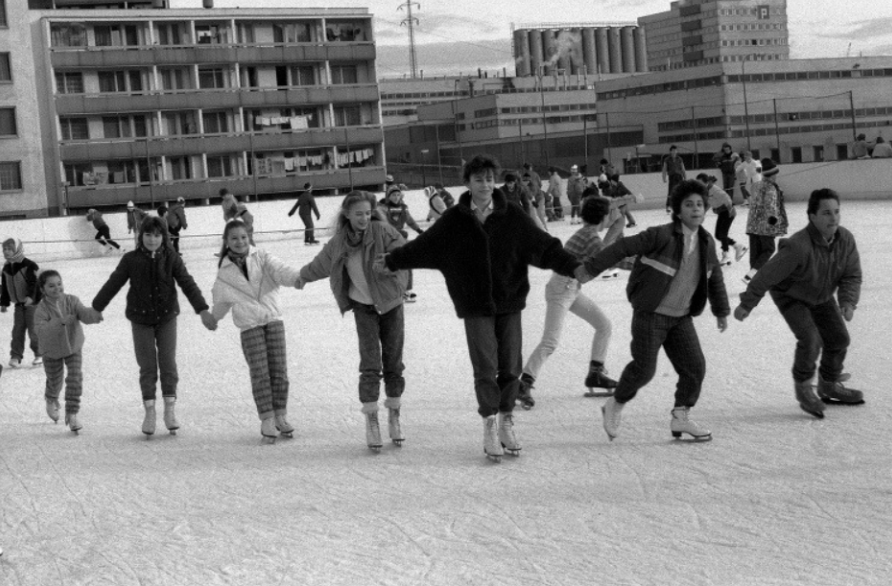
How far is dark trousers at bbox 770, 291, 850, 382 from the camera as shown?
25.1ft

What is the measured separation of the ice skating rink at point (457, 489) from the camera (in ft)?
16.5

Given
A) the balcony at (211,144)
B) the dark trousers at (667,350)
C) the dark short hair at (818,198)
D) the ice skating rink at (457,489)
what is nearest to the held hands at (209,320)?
the ice skating rink at (457,489)

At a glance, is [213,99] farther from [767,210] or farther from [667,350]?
[667,350]

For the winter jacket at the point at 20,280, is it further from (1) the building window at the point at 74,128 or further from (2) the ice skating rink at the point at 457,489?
(1) the building window at the point at 74,128

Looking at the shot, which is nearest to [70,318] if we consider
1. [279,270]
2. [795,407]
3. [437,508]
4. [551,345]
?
[279,270]

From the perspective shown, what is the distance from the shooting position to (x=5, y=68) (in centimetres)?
5169

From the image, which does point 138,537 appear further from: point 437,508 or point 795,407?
point 795,407

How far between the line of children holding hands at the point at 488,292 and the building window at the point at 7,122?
4602cm

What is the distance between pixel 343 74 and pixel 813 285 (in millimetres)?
55934

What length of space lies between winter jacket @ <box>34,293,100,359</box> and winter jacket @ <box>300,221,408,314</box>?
6.28 ft

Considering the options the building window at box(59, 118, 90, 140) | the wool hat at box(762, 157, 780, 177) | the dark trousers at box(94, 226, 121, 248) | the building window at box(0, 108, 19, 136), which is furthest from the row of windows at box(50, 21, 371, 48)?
the wool hat at box(762, 157, 780, 177)

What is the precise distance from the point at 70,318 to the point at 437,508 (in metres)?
3.57

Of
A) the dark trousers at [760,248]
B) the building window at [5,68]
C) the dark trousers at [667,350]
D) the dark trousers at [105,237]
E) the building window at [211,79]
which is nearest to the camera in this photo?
the dark trousers at [667,350]

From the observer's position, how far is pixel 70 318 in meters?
8.54
